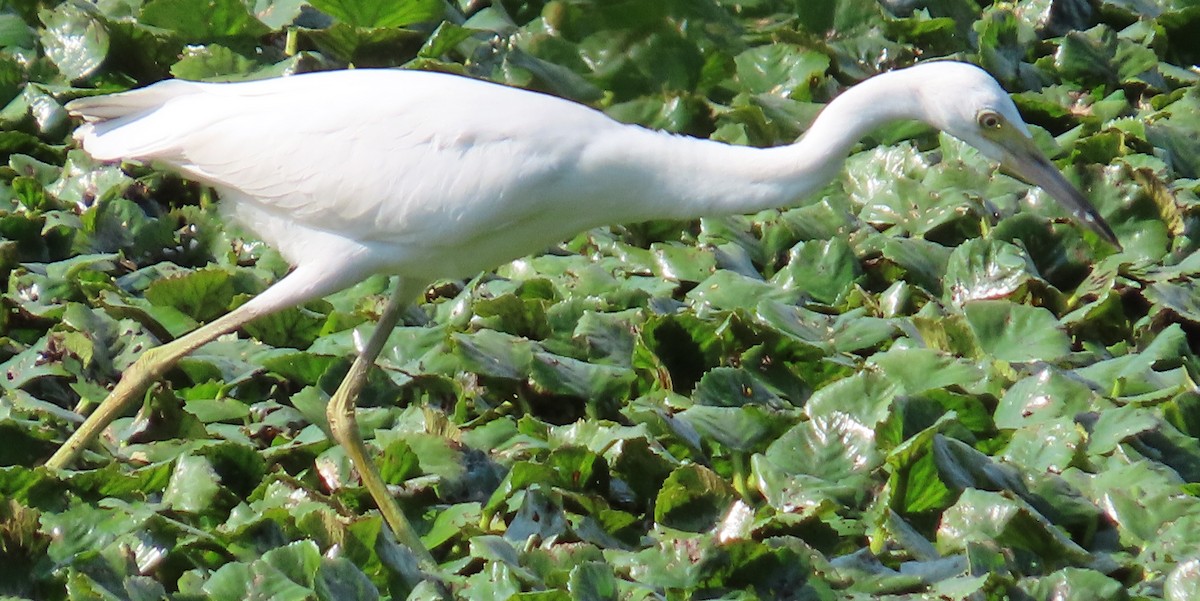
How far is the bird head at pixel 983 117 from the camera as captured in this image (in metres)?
4.43

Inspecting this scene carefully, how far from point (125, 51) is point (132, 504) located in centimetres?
306

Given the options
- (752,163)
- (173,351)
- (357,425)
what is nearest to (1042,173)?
(752,163)

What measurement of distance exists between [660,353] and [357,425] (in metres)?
0.97

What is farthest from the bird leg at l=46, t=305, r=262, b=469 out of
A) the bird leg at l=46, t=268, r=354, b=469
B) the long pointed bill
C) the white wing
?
the long pointed bill

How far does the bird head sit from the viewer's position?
4434 mm

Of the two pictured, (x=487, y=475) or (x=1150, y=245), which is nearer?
(x=487, y=475)

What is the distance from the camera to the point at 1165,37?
7.73 metres

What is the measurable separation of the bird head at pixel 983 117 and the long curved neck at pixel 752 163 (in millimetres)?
62

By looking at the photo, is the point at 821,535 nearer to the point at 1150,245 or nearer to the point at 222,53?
the point at 1150,245

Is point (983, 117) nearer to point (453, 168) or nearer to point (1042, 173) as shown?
point (1042, 173)

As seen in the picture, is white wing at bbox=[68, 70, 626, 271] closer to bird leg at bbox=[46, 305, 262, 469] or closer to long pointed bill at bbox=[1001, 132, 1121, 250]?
bird leg at bbox=[46, 305, 262, 469]

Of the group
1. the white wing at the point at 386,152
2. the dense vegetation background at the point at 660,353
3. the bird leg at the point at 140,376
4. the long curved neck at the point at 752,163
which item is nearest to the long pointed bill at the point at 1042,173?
the long curved neck at the point at 752,163

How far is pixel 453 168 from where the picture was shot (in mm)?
4551

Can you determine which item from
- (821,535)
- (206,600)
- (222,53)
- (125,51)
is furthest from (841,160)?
(125,51)
